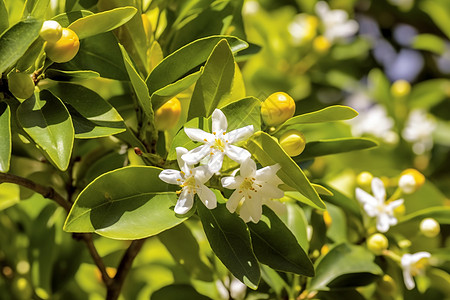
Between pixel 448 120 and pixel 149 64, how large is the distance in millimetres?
1789

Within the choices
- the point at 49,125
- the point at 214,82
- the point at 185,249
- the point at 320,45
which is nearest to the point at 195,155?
the point at 214,82

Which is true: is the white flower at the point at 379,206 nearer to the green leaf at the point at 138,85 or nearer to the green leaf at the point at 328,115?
the green leaf at the point at 328,115

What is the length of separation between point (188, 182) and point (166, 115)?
0.18 metres

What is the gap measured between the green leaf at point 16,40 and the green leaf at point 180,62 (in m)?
0.22

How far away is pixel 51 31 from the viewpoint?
2.96ft

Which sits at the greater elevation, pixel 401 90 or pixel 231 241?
pixel 231 241

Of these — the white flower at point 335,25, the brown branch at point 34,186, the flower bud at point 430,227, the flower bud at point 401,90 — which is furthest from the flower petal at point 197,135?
the flower bud at point 401,90

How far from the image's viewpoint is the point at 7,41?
86cm

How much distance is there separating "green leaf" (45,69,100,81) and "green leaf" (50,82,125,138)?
1.3 inches

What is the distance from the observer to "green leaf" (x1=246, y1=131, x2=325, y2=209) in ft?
2.83

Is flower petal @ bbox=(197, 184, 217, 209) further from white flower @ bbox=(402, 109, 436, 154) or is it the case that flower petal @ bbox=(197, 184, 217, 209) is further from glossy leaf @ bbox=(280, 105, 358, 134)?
white flower @ bbox=(402, 109, 436, 154)

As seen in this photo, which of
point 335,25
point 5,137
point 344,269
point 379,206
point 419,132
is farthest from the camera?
point 335,25

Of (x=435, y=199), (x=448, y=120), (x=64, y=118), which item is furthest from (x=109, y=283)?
(x=448, y=120)

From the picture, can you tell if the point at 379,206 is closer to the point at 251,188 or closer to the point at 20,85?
the point at 251,188
